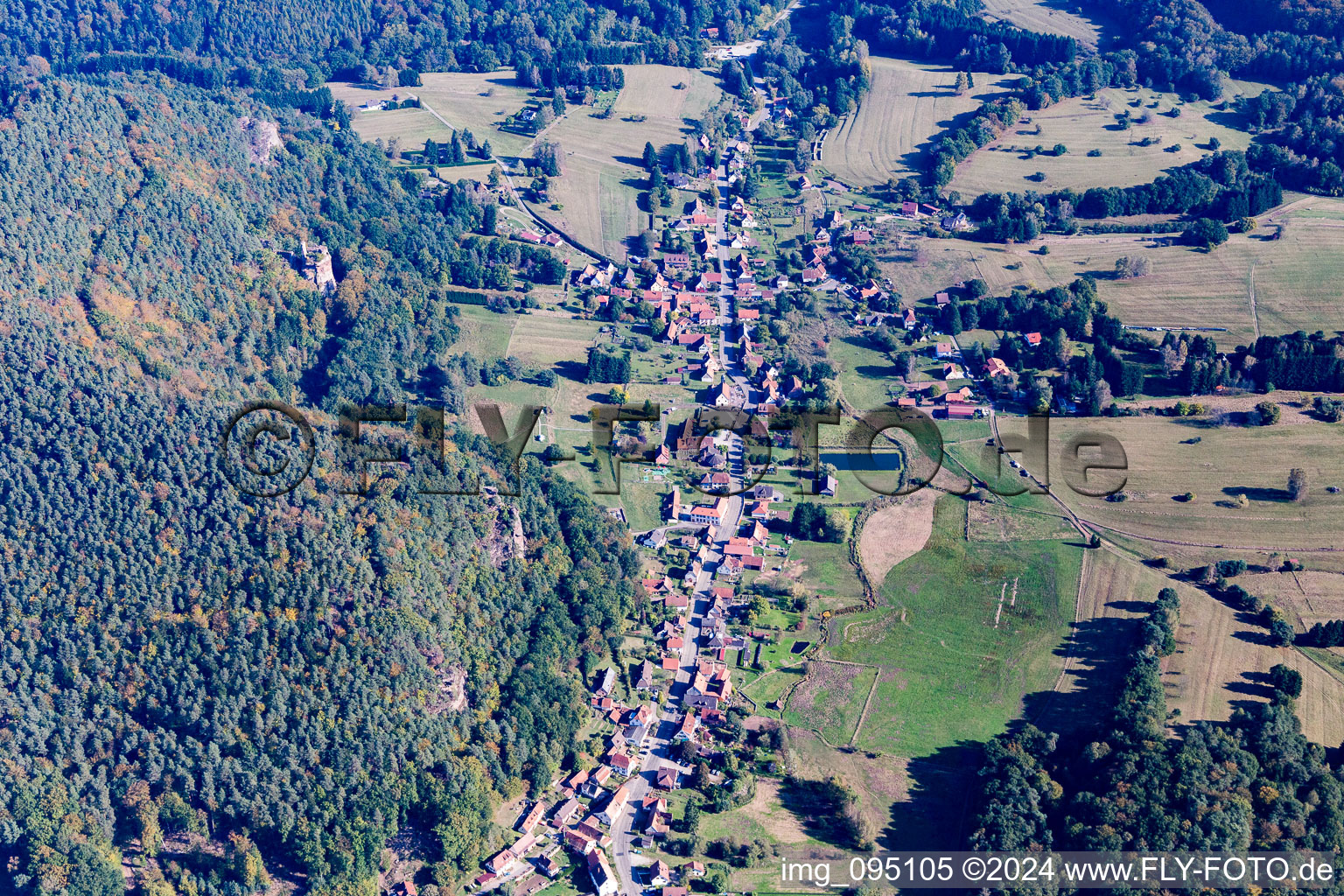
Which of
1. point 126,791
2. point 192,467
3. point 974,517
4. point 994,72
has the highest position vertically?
point 994,72

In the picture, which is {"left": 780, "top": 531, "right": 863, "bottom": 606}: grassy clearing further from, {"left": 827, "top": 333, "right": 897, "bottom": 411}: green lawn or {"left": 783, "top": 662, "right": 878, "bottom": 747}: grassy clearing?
{"left": 827, "top": 333, "right": 897, "bottom": 411}: green lawn

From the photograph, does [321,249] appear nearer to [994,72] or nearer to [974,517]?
[974,517]

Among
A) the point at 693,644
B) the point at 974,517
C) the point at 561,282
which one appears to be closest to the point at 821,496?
the point at 974,517

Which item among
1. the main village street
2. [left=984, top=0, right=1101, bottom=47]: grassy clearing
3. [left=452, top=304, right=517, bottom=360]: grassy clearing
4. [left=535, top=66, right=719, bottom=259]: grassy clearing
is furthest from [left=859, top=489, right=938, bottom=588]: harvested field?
[left=984, top=0, right=1101, bottom=47]: grassy clearing

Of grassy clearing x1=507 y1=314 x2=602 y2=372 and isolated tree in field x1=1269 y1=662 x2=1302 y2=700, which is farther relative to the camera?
grassy clearing x1=507 y1=314 x2=602 y2=372

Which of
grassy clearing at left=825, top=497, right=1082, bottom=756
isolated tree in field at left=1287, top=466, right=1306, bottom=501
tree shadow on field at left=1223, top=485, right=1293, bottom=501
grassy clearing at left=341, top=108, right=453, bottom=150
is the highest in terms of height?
grassy clearing at left=341, top=108, right=453, bottom=150

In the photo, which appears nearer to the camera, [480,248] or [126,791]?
[126,791]

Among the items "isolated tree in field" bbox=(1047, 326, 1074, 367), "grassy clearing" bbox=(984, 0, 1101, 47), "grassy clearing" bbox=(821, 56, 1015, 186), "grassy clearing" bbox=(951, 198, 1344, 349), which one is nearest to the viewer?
"isolated tree in field" bbox=(1047, 326, 1074, 367)

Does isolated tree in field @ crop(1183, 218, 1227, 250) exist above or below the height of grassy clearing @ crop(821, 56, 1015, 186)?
below
